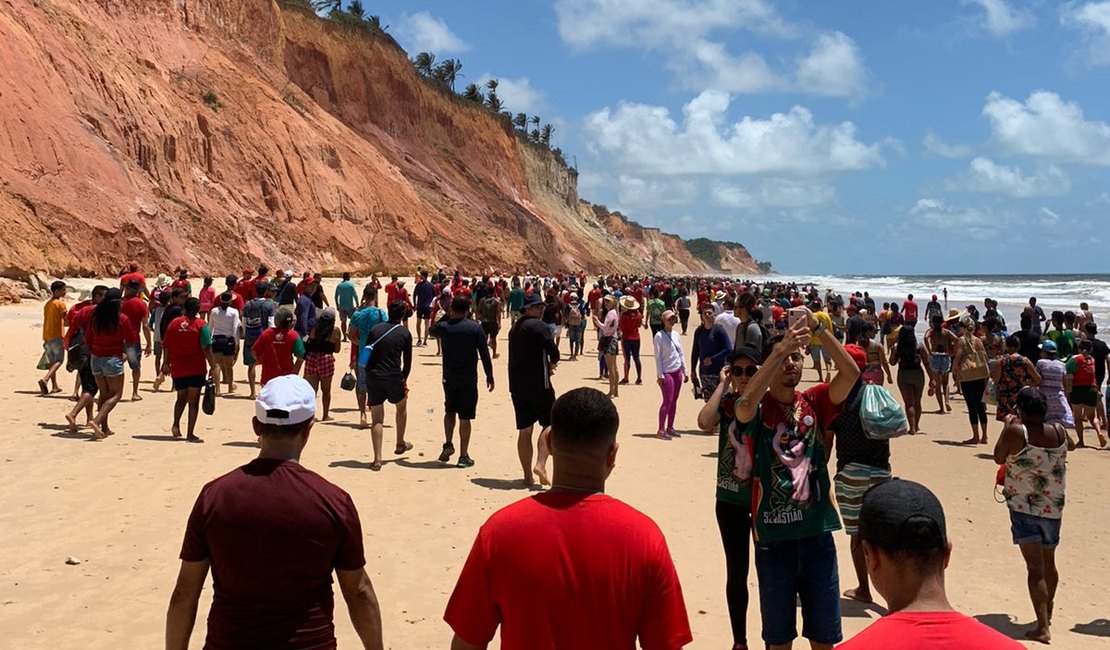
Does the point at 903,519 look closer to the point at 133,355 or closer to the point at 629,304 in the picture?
the point at 133,355

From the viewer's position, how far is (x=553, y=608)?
2318 millimetres

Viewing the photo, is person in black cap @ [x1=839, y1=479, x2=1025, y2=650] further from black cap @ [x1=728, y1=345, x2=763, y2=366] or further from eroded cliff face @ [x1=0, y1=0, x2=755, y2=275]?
eroded cliff face @ [x1=0, y1=0, x2=755, y2=275]

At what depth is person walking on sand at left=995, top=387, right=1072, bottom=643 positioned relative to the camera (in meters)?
5.46

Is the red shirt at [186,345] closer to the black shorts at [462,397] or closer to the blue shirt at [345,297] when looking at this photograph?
the black shorts at [462,397]

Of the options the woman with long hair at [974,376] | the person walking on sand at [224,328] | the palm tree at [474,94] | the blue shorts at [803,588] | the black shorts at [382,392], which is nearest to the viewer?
the blue shorts at [803,588]

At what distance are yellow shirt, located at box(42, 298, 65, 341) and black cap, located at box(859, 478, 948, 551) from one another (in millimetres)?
12835

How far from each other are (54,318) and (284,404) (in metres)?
11.1

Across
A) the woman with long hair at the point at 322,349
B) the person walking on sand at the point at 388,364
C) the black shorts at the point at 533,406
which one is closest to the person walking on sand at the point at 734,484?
the black shorts at the point at 533,406

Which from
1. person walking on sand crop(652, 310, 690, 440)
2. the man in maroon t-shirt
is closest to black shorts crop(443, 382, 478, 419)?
person walking on sand crop(652, 310, 690, 440)

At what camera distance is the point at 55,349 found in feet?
40.6

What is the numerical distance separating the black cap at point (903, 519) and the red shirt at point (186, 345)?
909 centimetres

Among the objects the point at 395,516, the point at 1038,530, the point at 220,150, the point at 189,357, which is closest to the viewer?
the point at 1038,530

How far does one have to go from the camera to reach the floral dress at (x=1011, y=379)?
9406 mm

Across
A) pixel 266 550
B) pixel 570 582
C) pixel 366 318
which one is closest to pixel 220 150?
pixel 366 318
